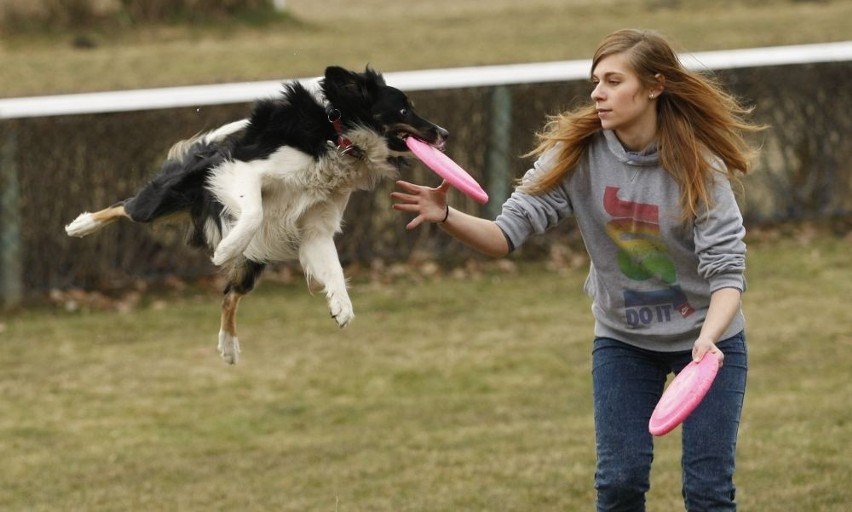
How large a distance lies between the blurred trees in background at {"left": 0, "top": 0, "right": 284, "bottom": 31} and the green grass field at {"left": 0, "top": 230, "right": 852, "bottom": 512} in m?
7.97

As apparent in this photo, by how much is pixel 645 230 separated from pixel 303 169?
1.19m

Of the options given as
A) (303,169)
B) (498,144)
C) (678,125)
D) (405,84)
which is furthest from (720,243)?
(498,144)

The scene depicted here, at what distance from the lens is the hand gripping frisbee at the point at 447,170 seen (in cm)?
454

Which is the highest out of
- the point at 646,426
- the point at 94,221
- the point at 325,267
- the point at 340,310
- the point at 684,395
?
the point at 94,221

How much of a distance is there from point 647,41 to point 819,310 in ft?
19.0

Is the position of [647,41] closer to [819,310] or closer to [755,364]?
[755,364]

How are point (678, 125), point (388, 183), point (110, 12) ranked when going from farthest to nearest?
point (110, 12) → point (388, 183) → point (678, 125)

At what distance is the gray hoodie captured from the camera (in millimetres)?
4469

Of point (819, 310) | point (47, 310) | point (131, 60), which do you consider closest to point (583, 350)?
point (819, 310)

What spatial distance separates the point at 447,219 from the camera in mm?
4551

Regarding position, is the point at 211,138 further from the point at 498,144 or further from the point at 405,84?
the point at 498,144

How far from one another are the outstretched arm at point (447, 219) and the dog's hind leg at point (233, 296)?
973 millimetres

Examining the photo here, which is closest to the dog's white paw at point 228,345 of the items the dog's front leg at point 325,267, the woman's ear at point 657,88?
the dog's front leg at point 325,267

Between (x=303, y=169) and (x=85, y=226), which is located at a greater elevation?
(x=303, y=169)
